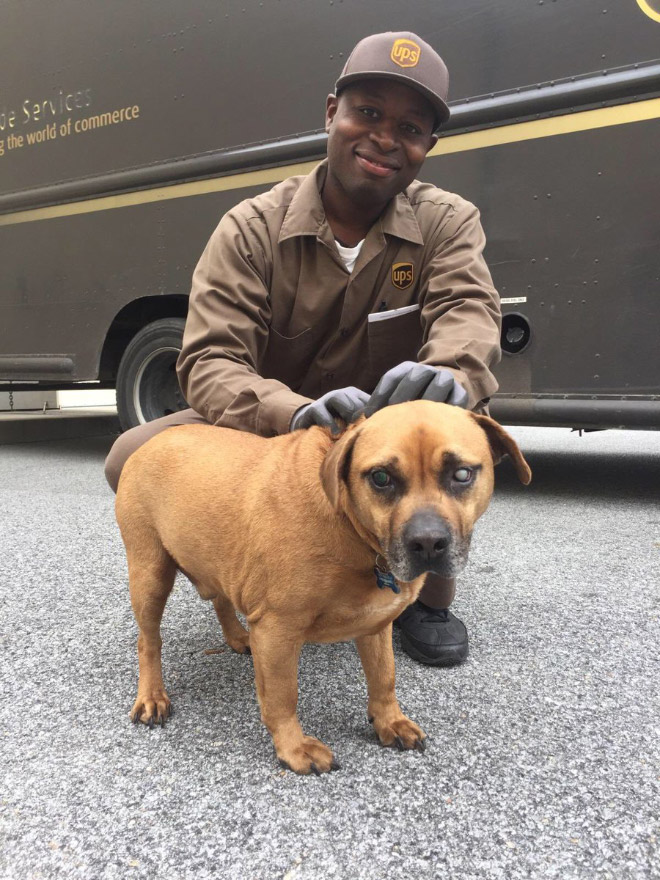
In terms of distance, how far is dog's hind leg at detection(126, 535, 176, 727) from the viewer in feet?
5.59

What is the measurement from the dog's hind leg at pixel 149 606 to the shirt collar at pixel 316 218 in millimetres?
1297

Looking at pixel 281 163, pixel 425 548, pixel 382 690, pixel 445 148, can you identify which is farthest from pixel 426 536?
pixel 281 163

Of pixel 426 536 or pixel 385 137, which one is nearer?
pixel 426 536

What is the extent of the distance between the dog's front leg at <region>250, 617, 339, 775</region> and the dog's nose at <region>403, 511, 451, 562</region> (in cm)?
39

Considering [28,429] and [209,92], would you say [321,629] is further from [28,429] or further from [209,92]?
[28,429]

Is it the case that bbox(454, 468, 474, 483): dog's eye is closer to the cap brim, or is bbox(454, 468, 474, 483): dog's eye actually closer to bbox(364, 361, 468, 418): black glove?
bbox(364, 361, 468, 418): black glove

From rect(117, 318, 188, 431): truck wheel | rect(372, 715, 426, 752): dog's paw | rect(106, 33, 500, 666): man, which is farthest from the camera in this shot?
rect(117, 318, 188, 431): truck wheel

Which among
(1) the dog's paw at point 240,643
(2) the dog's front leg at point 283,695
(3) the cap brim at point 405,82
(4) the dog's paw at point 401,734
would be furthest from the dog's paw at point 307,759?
(3) the cap brim at point 405,82

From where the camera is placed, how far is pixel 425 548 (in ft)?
3.95

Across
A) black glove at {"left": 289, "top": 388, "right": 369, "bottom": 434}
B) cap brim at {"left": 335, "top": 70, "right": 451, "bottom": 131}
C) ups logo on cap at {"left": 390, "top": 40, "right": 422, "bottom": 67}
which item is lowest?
black glove at {"left": 289, "top": 388, "right": 369, "bottom": 434}

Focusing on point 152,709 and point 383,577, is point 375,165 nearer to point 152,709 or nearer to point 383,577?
point 383,577

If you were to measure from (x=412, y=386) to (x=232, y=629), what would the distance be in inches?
44.1

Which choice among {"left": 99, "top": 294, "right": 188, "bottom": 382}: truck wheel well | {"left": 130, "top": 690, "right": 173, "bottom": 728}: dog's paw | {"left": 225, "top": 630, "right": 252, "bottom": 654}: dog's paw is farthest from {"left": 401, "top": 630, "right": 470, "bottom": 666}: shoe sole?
{"left": 99, "top": 294, "right": 188, "bottom": 382}: truck wheel well

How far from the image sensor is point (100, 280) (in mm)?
4906
